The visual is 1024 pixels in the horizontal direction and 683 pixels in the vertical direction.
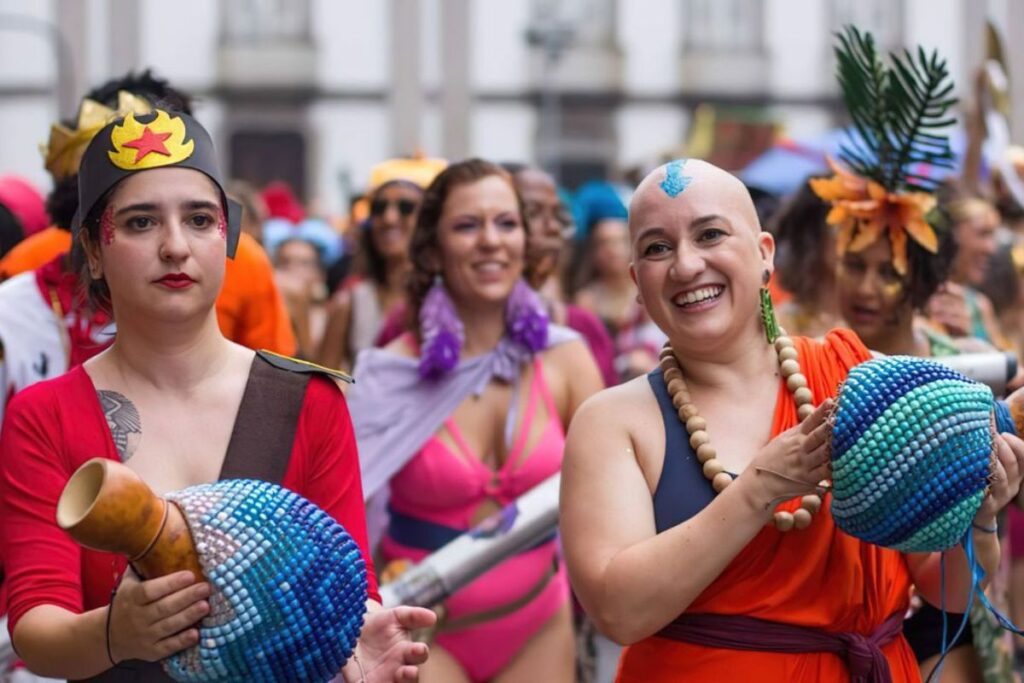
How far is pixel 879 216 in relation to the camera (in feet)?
15.7

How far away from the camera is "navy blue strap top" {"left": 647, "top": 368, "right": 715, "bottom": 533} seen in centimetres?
322

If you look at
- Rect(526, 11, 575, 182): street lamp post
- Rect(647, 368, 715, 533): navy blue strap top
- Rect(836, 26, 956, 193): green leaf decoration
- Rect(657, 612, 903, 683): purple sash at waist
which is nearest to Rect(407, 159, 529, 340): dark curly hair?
Rect(836, 26, 956, 193): green leaf decoration

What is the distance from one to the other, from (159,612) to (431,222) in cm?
306

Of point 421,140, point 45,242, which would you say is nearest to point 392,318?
point 45,242

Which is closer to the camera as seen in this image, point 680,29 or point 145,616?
point 145,616

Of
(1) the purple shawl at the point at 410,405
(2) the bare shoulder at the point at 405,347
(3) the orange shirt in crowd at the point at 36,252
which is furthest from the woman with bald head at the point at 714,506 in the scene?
(3) the orange shirt in crowd at the point at 36,252

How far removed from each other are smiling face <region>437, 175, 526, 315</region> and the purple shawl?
7.3 inches

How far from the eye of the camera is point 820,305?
18.2 feet

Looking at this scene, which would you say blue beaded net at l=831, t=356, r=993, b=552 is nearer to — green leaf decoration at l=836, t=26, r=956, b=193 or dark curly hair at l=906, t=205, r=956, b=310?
green leaf decoration at l=836, t=26, r=956, b=193

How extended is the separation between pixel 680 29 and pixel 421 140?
5989 millimetres

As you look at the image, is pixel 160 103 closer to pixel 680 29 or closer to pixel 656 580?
pixel 656 580

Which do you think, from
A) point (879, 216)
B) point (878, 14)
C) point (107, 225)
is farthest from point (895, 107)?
point (878, 14)

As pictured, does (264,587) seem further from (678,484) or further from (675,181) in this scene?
(675,181)

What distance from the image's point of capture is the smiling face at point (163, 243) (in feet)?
10.3
